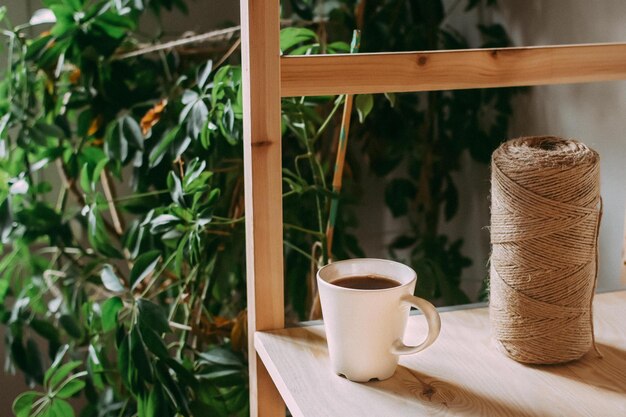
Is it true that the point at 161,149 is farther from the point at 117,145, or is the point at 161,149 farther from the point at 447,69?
the point at 447,69

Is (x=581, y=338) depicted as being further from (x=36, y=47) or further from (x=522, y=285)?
(x=36, y=47)

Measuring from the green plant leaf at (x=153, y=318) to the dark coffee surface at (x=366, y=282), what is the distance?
0.39 meters

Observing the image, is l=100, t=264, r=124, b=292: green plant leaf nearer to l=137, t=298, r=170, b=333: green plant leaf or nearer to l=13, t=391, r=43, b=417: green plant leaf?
l=137, t=298, r=170, b=333: green plant leaf

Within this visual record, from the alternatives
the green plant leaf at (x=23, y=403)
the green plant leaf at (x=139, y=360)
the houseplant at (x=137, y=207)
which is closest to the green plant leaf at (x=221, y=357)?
the houseplant at (x=137, y=207)

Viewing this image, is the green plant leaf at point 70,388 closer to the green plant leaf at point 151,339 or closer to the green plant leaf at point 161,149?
the green plant leaf at point 151,339

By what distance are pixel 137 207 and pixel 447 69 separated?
66 centimetres

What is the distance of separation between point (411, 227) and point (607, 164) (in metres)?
0.59

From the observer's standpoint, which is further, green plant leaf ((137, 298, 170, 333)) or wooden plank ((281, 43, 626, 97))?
green plant leaf ((137, 298, 170, 333))

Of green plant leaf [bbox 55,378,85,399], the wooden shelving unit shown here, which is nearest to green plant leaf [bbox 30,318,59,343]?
green plant leaf [bbox 55,378,85,399]

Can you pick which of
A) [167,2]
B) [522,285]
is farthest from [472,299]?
[522,285]

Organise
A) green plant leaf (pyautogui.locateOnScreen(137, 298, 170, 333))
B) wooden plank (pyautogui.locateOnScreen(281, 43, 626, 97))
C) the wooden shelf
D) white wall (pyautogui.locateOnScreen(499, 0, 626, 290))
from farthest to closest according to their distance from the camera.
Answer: white wall (pyautogui.locateOnScreen(499, 0, 626, 290)) < green plant leaf (pyautogui.locateOnScreen(137, 298, 170, 333)) < wooden plank (pyautogui.locateOnScreen(281, 43, 626, 97)) < the wooden shelf

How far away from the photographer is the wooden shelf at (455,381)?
679 millimetres

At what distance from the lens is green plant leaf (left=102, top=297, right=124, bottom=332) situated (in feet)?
3.55

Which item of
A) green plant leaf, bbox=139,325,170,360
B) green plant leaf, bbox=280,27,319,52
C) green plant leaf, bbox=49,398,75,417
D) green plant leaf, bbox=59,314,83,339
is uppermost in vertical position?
green plant leaf, bbox=280,27,319,52
